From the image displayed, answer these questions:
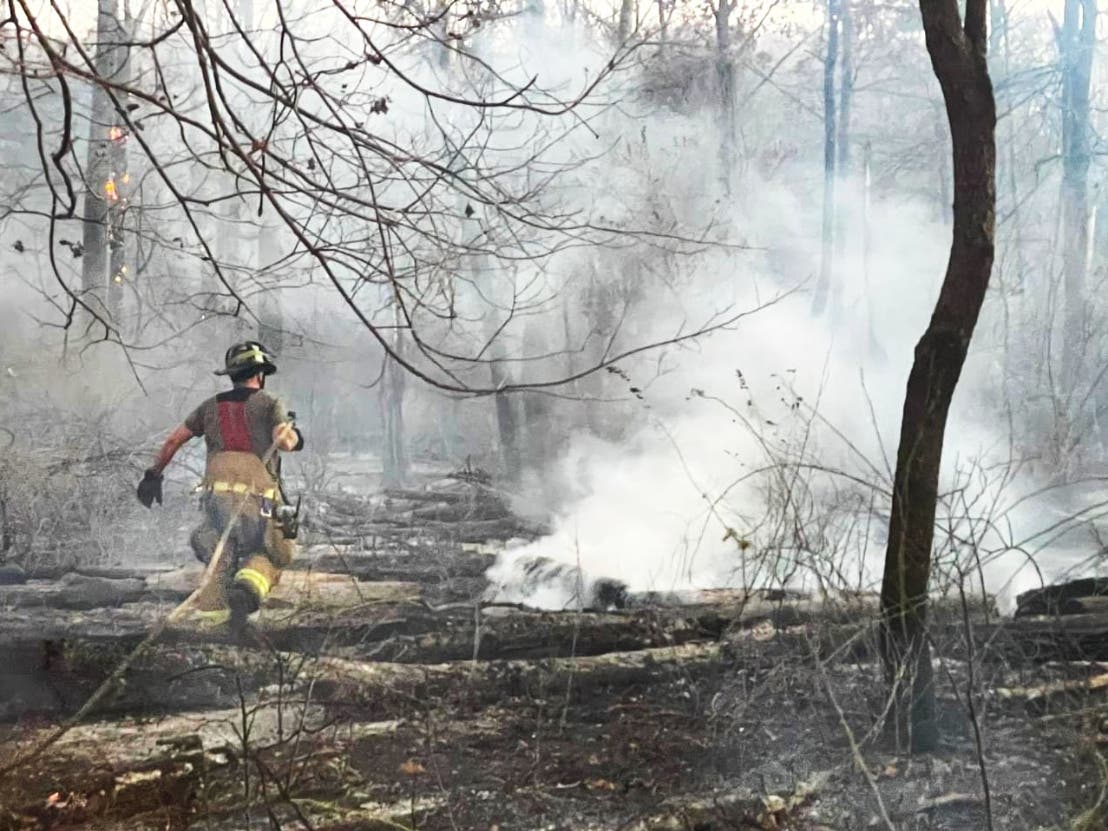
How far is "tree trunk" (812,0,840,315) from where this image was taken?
186 inches

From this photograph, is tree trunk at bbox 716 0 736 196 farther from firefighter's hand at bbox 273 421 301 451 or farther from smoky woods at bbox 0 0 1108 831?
firefighter's hand at bbox 273 421 301 451

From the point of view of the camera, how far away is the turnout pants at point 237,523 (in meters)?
4.98

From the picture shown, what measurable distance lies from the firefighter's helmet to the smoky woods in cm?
3

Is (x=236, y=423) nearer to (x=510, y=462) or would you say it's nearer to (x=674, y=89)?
(x=510, y=462)

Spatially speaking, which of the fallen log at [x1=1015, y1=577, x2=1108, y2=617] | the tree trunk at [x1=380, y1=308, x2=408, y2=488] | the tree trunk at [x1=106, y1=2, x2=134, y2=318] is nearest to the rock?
the tree trunk at [x1=106, y1=2, x2=134, y2=318]

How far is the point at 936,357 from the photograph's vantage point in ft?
11.9

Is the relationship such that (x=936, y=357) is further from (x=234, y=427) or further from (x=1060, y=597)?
(x=234, y=427)

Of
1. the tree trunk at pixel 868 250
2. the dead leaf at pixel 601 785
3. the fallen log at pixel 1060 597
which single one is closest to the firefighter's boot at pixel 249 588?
the dead leaf at pixel 601 785

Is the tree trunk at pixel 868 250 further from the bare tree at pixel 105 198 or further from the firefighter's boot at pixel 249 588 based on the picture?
the bare tree at pixel 105 198

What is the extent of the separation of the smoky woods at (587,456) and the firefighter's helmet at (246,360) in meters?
0.03

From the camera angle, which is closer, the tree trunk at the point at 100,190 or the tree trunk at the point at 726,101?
the tree trunk at the point at 726,101

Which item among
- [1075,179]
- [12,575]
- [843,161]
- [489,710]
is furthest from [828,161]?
[12,575]

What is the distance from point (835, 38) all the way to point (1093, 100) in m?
1.12

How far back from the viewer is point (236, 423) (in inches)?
199
